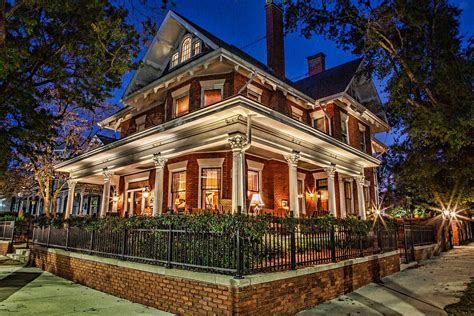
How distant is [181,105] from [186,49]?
2.94 metres

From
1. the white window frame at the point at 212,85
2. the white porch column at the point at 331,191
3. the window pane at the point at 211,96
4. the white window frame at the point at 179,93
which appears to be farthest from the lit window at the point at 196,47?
the white porch column at the point at 331,191

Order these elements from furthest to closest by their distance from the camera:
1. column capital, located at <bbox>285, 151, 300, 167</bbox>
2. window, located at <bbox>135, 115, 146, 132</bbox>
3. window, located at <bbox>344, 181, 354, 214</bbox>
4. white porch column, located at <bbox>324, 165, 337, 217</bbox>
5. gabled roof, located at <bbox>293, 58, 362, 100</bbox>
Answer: window, located at <bbox>344, 181, 354, 214</bbox>, gabled roof, located at <bbox>293, 58, 362, 100</bbox>, window, located at <bbox>135, 115, 146, 132</bbox>, white porch column, located at <bbox>324, 165, 337, 217</bbox>, column capital, located at <bbox>285, 151, 300, 167</bbox>

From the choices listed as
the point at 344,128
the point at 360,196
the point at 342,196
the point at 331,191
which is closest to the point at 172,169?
the point at 331,191

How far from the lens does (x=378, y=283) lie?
927 centimetres

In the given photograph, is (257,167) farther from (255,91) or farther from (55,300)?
(55,300)

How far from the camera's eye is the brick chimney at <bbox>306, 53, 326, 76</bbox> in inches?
909

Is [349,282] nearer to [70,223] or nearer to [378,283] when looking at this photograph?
[378,283]

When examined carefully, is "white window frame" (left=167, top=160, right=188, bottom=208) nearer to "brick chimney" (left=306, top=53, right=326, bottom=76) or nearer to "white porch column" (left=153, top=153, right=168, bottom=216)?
"white porch column" (left=153, top=153, right=168, bottom=216)

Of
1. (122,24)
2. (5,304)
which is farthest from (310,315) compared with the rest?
(122,24)

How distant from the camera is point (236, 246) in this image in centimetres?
555

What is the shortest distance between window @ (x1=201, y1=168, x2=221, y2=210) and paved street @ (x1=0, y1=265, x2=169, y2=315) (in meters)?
5.49

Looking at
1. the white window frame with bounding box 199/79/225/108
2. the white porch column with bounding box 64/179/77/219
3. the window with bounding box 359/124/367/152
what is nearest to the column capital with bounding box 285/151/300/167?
the white window frame with bounding box 199/79/225/108

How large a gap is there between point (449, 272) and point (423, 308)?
5.00 m

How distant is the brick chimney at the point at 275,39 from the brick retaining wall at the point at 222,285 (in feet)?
39.2
